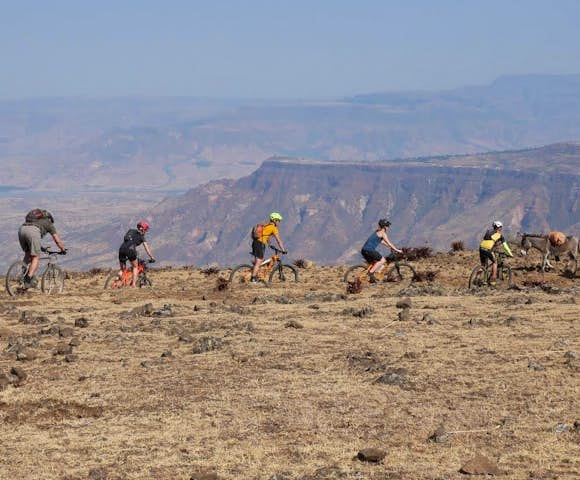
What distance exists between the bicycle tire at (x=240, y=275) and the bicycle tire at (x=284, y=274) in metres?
0.74

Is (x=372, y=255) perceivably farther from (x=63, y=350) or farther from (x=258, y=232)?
(x=63, y=350)

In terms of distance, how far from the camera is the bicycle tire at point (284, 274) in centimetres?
2912

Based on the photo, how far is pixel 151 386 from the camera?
13.9m

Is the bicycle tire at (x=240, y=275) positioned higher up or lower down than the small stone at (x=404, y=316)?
lower down

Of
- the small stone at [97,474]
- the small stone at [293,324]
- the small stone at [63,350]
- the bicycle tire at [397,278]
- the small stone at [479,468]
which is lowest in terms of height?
the bicycle tire at [397,278]

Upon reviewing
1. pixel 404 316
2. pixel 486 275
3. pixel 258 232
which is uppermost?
pixel 258 232

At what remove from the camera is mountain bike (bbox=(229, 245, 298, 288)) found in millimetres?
28719

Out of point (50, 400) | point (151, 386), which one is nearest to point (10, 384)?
point (50, 400)

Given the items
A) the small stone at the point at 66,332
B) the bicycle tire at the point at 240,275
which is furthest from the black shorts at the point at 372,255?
the small stone at the point at 66,332

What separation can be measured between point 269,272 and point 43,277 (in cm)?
678

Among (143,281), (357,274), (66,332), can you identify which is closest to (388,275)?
(357,274)

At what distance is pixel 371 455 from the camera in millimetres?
10336

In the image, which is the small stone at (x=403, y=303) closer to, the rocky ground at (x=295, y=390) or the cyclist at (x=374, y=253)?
the rocky ground at (x=295, y=390)

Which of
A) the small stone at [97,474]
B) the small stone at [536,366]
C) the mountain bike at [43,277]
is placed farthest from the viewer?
the mountain bike at [43,277]
